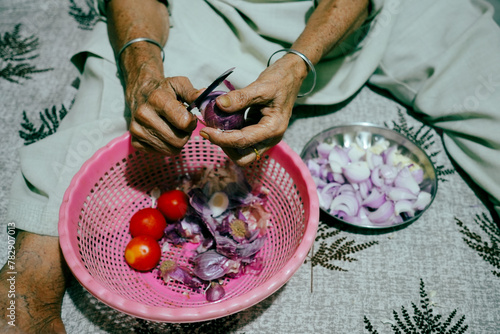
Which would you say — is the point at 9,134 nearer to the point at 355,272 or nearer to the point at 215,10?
the point at 215,10

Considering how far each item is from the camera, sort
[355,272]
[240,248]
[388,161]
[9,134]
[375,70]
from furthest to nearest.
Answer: [375,70] < [9,134] < [388,161] < [355,272] < [240,248]

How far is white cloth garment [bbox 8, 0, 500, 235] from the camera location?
3.56 feet

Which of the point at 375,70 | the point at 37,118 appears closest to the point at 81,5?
the point at 37,118

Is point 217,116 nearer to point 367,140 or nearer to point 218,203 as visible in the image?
point 218,203

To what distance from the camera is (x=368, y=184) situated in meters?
1.22

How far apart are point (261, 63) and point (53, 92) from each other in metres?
0.86

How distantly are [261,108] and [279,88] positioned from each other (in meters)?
0.07

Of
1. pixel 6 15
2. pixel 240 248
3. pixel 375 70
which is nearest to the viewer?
pixel 240 248

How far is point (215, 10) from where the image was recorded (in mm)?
1314

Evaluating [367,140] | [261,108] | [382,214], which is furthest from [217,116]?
[367,140]

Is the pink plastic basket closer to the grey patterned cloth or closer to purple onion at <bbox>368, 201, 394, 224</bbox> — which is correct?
the grey patterned cloth

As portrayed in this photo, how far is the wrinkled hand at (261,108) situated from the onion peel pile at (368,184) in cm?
36

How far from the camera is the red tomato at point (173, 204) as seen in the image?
3.59 ft

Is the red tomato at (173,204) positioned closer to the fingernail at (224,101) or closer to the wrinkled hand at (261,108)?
the wrinkled hand at (261,108)
